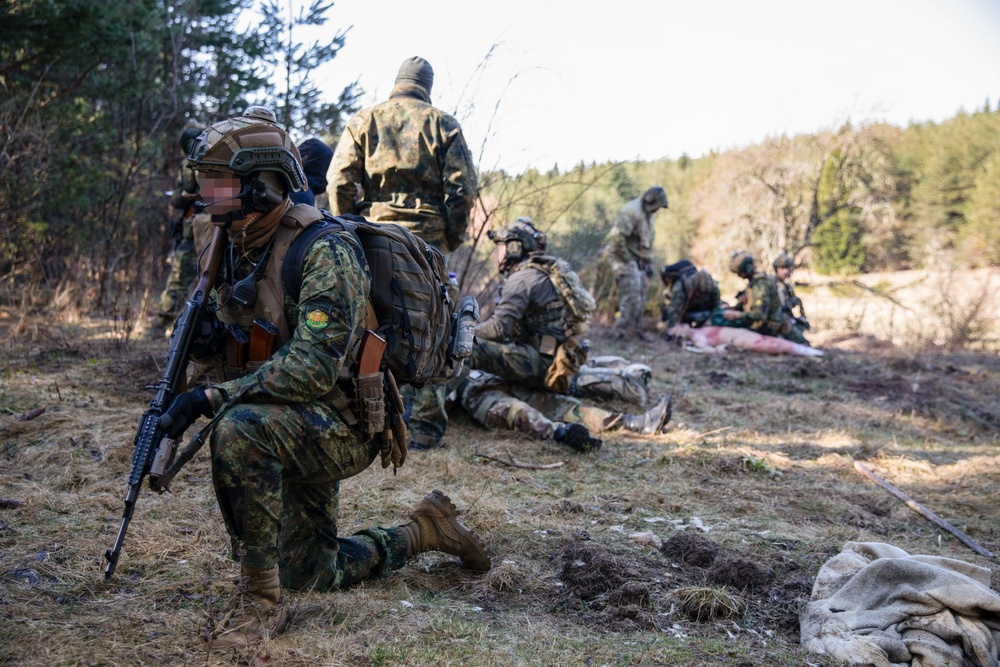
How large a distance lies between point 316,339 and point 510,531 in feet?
5.74

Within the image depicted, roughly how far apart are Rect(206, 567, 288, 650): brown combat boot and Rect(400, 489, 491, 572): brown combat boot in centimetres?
68

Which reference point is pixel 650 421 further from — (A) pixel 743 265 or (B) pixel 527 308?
(A) pixel 743 265

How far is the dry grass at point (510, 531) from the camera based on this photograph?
2434 mm

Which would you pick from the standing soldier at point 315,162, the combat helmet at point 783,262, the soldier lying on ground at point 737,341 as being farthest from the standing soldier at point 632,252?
the standing soldier at point 315,162

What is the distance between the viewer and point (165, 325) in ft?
24.3

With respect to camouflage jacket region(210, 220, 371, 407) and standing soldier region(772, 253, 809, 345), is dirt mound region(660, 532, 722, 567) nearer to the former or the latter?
camouflage jacket region(210, 220, 371, 407)

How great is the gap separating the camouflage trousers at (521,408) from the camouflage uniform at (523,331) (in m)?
0.14

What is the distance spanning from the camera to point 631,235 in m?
11.5

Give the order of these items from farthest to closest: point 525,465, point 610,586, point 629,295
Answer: point 629,295 → point 525,465 → point 610,586

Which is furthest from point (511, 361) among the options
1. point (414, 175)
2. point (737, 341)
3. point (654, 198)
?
point (654, 198)

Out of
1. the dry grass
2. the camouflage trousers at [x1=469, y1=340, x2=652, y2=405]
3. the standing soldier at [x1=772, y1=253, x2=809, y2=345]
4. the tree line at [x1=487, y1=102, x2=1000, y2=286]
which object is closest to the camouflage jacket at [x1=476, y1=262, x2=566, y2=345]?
the camouflage trousers at [x1=469, y1=340, x2=652, y2=405]

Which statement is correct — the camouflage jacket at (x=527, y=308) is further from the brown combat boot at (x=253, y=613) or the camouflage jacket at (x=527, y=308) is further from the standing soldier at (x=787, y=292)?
the standing soldier at (x=787, y=292)

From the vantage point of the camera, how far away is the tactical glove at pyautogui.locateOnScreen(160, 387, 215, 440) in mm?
2244

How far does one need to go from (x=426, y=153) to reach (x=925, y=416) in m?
5.81
